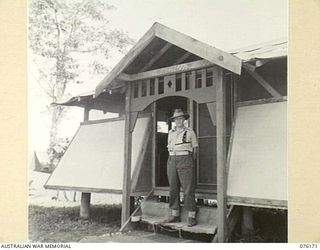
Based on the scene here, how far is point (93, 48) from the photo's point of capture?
16.1 ft

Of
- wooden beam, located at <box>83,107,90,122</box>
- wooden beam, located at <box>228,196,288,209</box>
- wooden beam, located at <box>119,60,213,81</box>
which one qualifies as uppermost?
wooden beam, located at <box>119,60,213,81</box>

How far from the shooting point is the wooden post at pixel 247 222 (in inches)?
180

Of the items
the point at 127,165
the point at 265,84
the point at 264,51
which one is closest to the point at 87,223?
the point at 127,165

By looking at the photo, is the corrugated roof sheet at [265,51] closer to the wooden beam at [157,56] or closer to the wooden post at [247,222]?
the wooden beam at [157,56]

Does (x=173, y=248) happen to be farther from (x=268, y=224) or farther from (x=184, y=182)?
(x=268, y=224)

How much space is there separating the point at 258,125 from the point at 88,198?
2873mm

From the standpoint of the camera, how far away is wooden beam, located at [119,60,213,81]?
4.46m

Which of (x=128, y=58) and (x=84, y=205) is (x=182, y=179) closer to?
(x=128, y=58)

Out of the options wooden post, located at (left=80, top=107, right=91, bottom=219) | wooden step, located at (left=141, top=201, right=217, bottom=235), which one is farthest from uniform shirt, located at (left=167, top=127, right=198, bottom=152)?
wooden post, located at (left=80, top=107, right=91, bottom=219)

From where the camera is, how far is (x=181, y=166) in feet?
15.1

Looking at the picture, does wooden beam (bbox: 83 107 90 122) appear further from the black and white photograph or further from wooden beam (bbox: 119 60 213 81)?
wooden beam (bbox: 119 60 213 81)

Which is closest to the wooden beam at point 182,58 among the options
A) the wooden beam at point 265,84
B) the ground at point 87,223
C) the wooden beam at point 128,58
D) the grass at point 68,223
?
the wooden beam at point 128,58

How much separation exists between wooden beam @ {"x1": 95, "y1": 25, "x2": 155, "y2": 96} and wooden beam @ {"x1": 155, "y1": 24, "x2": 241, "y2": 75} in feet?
0.42

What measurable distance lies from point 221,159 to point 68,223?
2.37 metres
